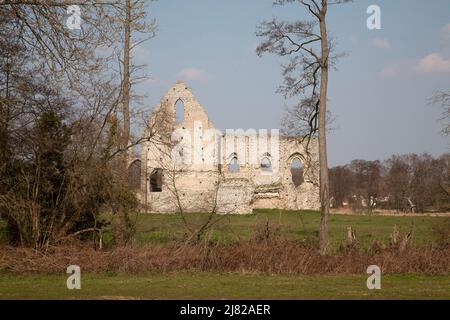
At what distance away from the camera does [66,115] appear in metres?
17.0

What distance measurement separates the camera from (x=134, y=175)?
18281 millimetres

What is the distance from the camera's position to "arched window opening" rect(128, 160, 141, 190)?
58.4ft

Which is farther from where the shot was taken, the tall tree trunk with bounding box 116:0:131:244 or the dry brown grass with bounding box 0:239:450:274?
the tall tree trunk with bounding box 116:0:131:244

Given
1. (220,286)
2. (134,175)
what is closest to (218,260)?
(220,286)

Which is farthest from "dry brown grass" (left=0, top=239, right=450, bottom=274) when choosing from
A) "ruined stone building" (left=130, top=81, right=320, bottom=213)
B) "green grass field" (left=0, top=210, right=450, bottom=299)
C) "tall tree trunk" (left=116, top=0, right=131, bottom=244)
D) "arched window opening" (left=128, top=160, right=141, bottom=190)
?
"ruined stone building" (left=130, top=81, right=320, bottom=213)

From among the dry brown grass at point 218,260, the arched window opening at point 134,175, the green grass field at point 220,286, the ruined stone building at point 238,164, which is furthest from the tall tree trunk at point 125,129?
the ruined stone building at point 238,164

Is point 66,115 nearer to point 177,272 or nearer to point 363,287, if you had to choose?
point 177,272

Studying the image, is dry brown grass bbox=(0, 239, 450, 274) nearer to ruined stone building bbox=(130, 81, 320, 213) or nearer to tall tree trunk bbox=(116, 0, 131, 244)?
tall tree trunk bbox=(116, 0, 131, 244)

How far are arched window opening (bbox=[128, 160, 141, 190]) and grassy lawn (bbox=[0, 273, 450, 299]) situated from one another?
4549mm

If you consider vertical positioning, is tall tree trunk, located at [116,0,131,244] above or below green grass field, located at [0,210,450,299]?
above

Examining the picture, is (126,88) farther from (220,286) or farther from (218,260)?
(220,286)

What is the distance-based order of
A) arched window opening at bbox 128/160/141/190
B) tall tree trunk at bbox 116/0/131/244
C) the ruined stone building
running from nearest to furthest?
tall tree trunk at bbox 116/0/131/244 → arched window opening at bbox 128/160/141/190 → the ruined stone building

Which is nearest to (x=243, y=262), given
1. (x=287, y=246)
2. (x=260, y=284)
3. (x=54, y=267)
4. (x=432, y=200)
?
(x=287, y=246)

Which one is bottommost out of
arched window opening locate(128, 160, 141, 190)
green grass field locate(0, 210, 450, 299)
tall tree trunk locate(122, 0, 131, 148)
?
green grass field locate(0, 210, 450, 299)
